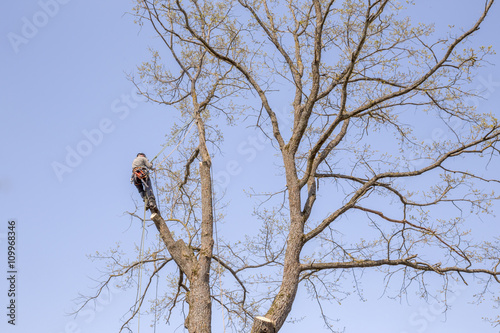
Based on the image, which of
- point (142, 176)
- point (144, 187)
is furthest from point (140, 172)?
point (144, 187)

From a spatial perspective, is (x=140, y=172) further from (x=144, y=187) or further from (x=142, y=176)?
(x=144, y=187)

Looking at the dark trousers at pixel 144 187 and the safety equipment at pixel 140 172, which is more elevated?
the safety equipment at pixel 140 172

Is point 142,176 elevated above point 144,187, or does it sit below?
above

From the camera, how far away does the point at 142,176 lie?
28.8 ft

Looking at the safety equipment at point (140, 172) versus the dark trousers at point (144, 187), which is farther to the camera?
the safety equipment at point (140, 172)

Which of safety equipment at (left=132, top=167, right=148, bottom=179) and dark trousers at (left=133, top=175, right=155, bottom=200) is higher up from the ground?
safety equipment at (left=132, top=167, right=148, bottom=179)

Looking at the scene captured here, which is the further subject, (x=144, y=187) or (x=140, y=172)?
(x=140, y=172)

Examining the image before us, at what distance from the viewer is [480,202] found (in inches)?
326

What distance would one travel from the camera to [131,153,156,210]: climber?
28.5 ft

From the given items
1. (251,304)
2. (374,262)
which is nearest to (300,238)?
(374,262)

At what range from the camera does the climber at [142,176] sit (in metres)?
8.67

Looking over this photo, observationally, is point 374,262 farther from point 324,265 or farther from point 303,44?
point 303,44

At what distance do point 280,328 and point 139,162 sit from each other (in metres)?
3.39

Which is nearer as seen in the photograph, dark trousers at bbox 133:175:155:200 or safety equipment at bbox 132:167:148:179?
dark trousers at bbox 133:175:155:200
